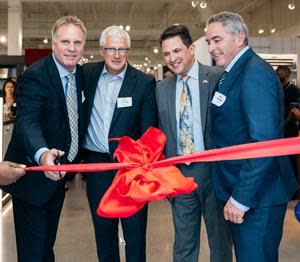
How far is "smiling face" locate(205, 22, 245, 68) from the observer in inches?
78.0

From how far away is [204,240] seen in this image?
401 centimetres

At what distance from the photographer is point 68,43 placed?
2.16 m

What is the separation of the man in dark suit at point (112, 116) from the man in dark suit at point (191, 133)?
0.12 metres

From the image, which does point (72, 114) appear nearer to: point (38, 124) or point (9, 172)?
point (38, 124)

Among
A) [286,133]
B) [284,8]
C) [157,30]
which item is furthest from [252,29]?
[286,133]

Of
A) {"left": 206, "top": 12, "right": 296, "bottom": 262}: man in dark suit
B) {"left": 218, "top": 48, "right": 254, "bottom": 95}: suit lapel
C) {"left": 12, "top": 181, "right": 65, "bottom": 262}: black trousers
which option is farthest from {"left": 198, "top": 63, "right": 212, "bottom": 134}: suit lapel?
{"left": 12, "top": 181, "right": 65, "bottom": 262}: black trousers

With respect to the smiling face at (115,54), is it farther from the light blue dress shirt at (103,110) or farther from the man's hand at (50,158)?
the man's hand at (50,158)

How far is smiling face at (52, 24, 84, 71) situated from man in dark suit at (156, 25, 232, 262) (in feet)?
1.76

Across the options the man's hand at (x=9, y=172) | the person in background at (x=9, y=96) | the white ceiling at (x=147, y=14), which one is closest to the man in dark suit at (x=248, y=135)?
the man's hand at (x=9, y=172)

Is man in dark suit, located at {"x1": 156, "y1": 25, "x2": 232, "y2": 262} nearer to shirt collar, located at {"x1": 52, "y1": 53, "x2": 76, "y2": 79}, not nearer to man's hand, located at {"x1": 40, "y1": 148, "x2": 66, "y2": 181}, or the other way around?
shirt collar, located at {"x1": 52, "y1": 53, "x2": 76, "y2": 79}

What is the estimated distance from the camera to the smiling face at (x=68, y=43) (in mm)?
2152

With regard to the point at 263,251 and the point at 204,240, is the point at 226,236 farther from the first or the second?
the point at 204,240

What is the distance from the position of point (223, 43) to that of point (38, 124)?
101cm

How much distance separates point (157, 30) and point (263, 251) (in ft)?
59.5
